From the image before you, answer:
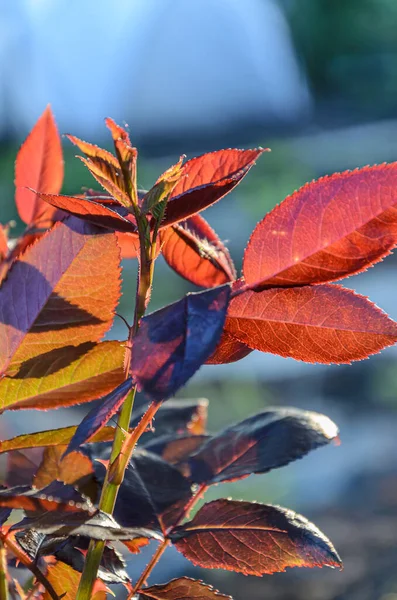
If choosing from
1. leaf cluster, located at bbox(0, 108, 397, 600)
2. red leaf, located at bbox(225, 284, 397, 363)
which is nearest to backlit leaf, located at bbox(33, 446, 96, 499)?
leaf cluster, located at bbox(0, 108, 397, 600)

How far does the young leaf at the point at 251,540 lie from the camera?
0.26m

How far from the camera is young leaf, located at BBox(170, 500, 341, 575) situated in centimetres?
26

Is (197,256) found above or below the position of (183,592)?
above

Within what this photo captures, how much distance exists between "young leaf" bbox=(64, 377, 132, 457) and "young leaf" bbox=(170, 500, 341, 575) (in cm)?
9

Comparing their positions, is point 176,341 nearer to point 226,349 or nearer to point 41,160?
point 226,349

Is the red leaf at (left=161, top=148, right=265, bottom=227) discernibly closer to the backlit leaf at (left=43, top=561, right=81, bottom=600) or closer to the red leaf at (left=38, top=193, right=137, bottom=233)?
the red leaf at (left=38, top=193, right=137, bottom=233)

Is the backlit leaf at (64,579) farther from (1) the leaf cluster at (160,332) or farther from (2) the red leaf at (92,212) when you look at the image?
(2) the red leaf at (92,212)

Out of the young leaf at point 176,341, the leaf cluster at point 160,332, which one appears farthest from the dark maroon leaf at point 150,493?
the young leaf at point 176,341

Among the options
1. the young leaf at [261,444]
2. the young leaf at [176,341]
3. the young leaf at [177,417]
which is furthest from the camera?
the young leaf at [177,417]

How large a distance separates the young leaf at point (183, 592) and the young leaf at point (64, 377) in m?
0.08

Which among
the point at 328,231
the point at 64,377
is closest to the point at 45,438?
the point at 64,377

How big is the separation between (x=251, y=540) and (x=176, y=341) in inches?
4.7

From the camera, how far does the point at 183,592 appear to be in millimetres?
260

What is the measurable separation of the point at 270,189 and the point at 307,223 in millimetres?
3673
